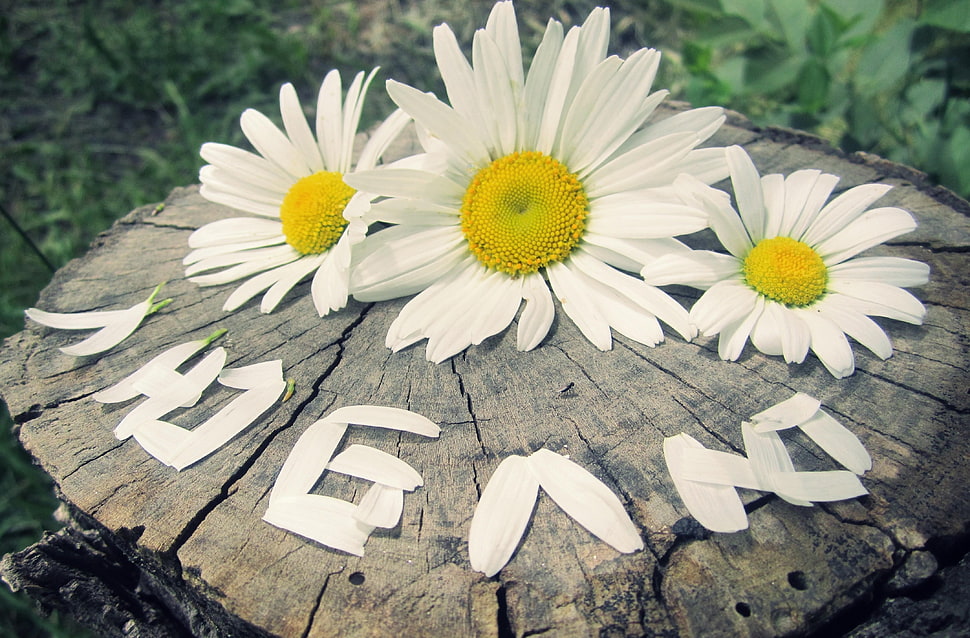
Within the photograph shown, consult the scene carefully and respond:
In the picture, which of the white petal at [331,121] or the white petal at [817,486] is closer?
the white petal at [817,486]

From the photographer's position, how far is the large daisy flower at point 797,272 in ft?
4.61

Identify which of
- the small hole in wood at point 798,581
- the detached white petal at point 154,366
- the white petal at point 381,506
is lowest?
the small hole in wood at point 798,581

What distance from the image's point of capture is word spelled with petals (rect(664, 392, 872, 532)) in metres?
1.18

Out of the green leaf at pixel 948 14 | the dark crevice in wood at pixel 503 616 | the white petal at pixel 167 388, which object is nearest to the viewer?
the dark crevice in wood at pixel 503 616

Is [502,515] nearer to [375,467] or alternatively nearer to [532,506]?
[532,506]

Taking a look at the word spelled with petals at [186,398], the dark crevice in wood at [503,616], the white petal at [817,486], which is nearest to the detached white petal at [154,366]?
the word spelled with petals at [186,398]

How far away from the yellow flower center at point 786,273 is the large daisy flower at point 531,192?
180 mm

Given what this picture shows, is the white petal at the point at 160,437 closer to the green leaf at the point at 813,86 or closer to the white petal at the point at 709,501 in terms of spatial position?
the white petal at the point at 709,501

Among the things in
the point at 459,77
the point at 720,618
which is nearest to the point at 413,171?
the point at 459,77

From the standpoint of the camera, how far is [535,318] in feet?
4.88

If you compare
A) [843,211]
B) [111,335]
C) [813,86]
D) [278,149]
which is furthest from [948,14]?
[111,335]

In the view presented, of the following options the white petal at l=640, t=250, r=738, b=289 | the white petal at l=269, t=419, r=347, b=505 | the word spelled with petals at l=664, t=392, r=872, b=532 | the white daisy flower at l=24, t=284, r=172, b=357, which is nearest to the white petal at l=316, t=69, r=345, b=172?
the white daisy flower at l=24, t=284, r=172, b=357

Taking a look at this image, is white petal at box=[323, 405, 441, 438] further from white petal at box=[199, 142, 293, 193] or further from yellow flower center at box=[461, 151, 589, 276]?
white petal at box=[199, 142, 293, 193]

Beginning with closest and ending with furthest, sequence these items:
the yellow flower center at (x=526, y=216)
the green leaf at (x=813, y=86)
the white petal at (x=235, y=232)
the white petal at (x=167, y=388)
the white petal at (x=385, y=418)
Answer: the white petal at (x=385, y=418), the white petal at (x=167, y=388), the yellow flower center at (x=526, y=216), the white petal at (x=235, y=232), the green leaf at (x=813, y=86)
